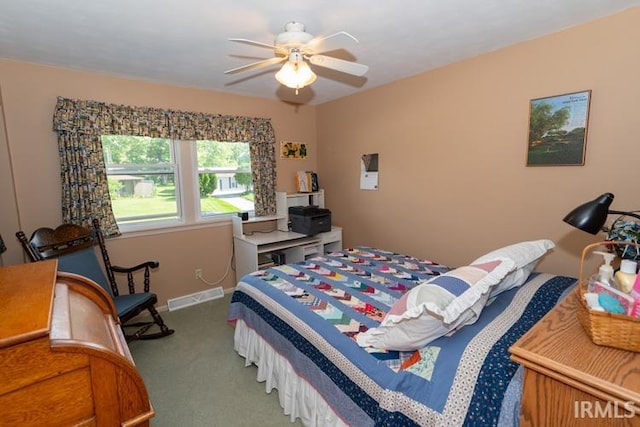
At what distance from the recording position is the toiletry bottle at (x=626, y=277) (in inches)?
36.8

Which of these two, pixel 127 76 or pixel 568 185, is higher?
pixel 127 76

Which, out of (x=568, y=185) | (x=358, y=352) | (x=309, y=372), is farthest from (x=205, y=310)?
(x=568, y=185)

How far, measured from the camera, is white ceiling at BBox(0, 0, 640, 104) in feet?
5.82

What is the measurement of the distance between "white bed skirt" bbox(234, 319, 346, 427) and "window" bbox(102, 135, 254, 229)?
5.49ft

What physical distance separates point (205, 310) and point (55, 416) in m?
2.77

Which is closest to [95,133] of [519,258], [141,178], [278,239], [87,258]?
[141,178]

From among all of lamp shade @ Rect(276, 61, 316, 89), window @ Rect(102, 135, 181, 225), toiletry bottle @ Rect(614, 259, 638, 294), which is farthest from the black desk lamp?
window @ Rect(102, 135, 181, 225)

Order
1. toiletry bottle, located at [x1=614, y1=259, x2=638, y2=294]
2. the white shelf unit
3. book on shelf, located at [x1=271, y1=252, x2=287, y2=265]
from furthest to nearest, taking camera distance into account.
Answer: book on shelf, located at [x1=271, y1=252, x2=287, y2=265]
the white shelf unit
toiletry bottle, located at [x1=614, y1=259, x2=638, y2=294]

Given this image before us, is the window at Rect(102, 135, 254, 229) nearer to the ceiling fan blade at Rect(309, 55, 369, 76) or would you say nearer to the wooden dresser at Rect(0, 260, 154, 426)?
the ceiling fan blade at Rect(309, 55, 369, 76)

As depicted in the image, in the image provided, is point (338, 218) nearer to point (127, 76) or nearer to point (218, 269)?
point (218, 269)

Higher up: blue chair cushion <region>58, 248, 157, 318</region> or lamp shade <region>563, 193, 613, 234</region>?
lamp shade <region>563, 193, 613, 234</region>

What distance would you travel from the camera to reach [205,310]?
3.29 m

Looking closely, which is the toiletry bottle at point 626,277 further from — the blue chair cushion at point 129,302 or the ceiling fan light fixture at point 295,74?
the blue chair cushion at point 129,302

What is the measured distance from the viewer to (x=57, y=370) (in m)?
0.66
